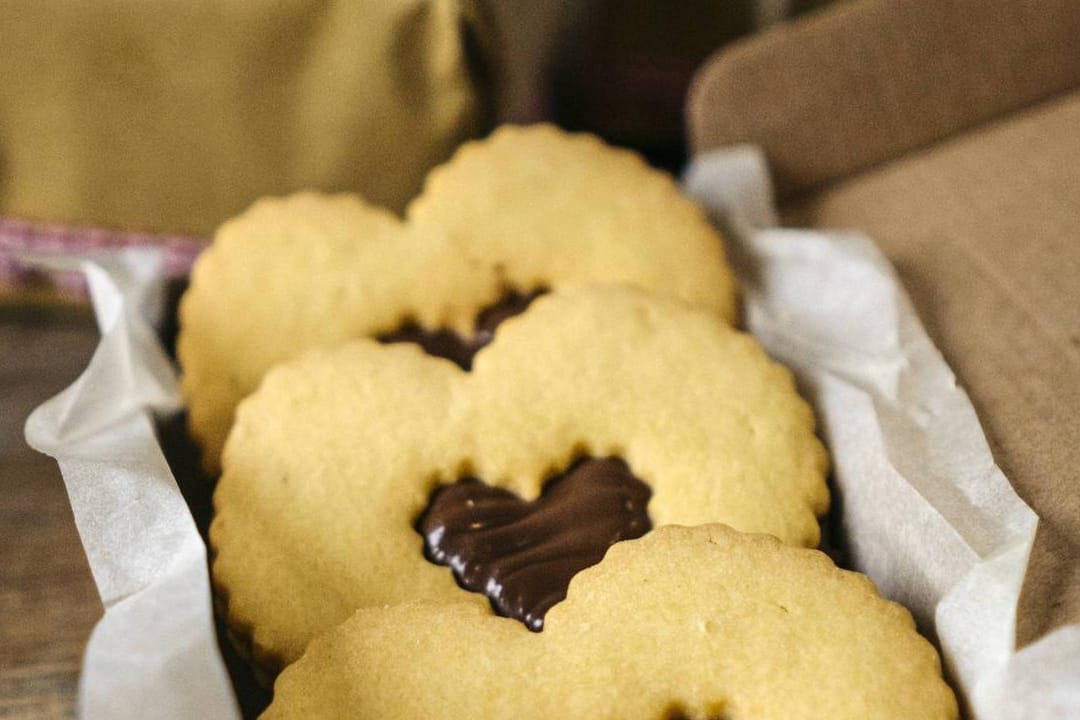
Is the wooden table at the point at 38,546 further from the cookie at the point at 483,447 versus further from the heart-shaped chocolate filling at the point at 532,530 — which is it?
the heart-shaped chocolate filling at the point at 532,530

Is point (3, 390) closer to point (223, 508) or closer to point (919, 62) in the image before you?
point (223, 508)

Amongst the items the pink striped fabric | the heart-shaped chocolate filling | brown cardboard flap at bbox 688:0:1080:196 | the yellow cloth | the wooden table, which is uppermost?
brown cardboard flap at bbox 688:0:1080:196

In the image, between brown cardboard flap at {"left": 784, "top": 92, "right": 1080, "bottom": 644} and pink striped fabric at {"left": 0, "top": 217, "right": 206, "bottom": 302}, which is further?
pink striped fabric at {"left": 0, "top": 217, "right": 206, "bottom": 302}

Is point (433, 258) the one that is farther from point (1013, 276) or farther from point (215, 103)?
point (1013, 276)

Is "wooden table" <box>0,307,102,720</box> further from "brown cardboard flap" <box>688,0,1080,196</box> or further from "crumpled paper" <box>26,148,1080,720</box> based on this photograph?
"brown cardboard flap" <box>688,0,1080,196</box>

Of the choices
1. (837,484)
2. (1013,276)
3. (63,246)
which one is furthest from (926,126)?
(63,246)

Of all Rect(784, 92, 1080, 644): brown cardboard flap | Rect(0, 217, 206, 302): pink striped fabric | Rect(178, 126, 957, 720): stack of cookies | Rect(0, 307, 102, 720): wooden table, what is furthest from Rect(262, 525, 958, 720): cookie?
Rect(0, 217, 206, 302): pink striped fabric

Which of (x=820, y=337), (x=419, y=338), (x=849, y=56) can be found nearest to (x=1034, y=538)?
(x=820, y=337)
